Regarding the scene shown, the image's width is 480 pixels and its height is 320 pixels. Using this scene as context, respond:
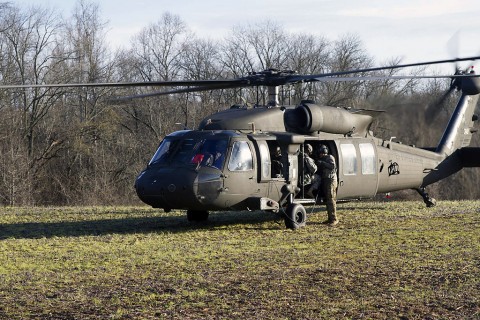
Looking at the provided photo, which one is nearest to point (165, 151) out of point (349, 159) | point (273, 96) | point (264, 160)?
point (264, 160)

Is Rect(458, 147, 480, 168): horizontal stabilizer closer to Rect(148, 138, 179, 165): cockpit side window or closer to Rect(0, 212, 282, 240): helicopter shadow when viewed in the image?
Rect(0, 212, 282, 240): helicopter shadow

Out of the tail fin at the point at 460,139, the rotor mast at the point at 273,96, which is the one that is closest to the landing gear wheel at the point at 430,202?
the tail fin at the point at 460,139

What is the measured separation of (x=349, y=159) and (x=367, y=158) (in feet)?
2.27

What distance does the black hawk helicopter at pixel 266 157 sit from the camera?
13547mm

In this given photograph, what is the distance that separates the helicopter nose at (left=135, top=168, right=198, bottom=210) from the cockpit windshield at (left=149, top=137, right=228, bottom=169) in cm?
31

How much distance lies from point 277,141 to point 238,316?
316 inches

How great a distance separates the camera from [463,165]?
1967cm

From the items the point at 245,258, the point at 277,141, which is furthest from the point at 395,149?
the point at 245,258

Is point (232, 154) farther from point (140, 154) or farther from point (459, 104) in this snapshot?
point (140, 154)

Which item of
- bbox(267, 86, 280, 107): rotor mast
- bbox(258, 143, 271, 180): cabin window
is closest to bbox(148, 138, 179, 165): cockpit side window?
bbox(258, 143, 271, 180): cabin window

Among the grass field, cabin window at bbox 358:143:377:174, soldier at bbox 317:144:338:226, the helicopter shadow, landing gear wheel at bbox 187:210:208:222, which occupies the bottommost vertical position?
the grass field

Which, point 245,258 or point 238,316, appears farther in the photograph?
point 245,258

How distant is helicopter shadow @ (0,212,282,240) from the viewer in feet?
46.0

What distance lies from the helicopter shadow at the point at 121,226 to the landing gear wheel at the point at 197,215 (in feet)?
0.34
